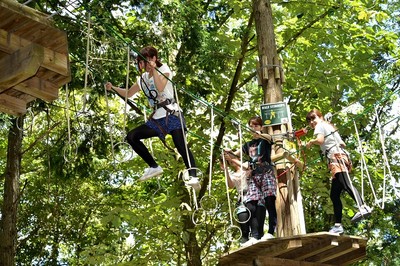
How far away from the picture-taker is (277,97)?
823 centimetres

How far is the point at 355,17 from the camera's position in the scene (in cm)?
1226

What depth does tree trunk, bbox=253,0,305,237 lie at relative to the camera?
25.2 ft

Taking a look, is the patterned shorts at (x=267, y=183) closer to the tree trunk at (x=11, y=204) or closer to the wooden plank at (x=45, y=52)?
the wooden plank at (x=45, y=52)

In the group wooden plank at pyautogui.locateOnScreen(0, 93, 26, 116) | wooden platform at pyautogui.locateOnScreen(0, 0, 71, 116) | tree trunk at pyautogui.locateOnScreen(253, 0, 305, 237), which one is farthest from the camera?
tree trunk at pyautogui.locateOnScreen(253, 0, 305, 237)

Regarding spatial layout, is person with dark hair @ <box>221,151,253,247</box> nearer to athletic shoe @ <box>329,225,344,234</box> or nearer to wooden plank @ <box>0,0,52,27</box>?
athletic shoe @ <box>329,225,344,234</box>

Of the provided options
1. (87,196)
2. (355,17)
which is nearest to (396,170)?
(355,17)

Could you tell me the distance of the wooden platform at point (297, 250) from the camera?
22.6 ft

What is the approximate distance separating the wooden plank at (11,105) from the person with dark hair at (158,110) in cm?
122

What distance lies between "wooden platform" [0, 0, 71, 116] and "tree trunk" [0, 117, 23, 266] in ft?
22.6

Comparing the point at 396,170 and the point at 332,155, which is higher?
the point at 396,170

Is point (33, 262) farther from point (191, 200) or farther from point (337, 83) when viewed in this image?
point (337, 83)

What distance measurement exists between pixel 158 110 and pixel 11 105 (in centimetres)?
163

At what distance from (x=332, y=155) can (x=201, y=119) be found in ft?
15.5

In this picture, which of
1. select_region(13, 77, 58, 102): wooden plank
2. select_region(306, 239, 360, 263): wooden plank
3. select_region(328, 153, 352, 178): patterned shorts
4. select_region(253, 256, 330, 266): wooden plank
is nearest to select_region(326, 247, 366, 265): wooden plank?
select_region(306, 239, 360, 263): wooden plank
